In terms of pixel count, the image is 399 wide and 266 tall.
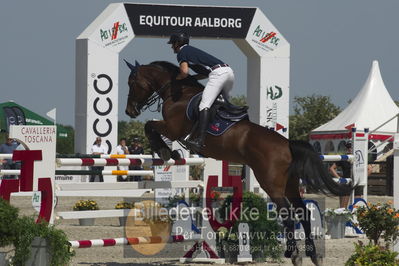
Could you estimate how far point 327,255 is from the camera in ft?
29.4

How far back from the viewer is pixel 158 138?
7723 mm

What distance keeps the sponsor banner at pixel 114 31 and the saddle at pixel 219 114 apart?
13.2 metres

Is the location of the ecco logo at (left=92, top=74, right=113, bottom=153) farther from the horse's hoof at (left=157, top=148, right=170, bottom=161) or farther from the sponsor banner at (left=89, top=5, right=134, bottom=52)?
the horse's hoof at (left=157, top=148, right=170, bottom=161)

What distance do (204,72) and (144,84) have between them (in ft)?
1.86

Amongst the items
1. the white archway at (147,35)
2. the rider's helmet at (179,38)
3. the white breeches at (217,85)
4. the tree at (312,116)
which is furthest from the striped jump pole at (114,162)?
the tree at (312,116)

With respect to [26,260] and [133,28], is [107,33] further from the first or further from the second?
[26,260]

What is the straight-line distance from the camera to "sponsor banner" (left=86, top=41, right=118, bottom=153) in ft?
67.6

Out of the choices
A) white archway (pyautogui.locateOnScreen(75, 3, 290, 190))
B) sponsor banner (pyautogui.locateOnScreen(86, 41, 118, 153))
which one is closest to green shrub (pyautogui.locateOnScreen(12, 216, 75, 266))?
white archway (pyautogui.locateOnScreen(75, 3, 290, 190))

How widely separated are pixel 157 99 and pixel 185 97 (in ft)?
1.09

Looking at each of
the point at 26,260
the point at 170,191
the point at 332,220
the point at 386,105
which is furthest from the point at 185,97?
the point at 386,105

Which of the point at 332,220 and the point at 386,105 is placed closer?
the point at 332,220

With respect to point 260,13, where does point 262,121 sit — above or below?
below

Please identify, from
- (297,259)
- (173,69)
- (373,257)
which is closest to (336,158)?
(173,69)

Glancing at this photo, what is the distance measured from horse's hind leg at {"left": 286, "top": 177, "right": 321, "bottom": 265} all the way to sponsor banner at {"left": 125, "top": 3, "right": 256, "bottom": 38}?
46.2 ft
